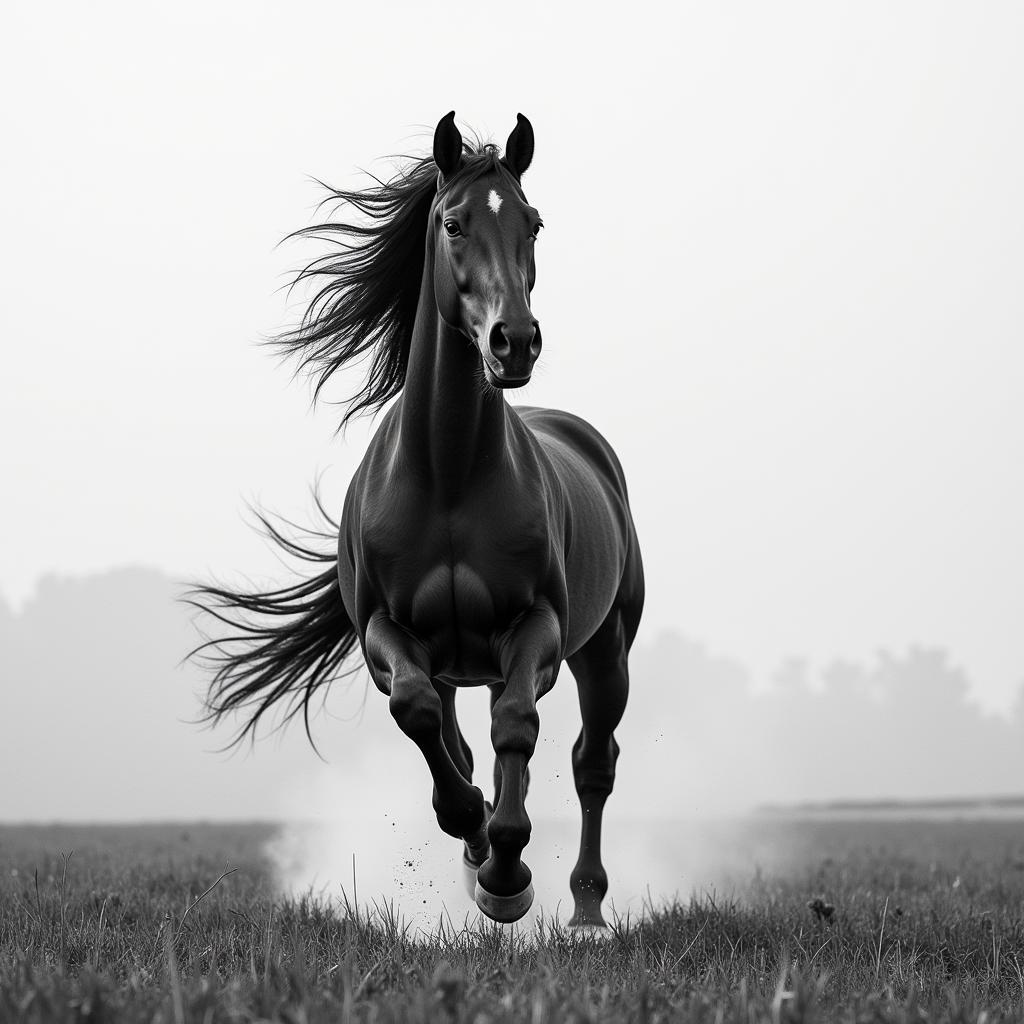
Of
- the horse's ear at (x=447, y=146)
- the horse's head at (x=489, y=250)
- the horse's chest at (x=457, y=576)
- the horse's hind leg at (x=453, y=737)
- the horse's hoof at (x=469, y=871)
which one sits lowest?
the horse's hoof at (x=469, y=871)

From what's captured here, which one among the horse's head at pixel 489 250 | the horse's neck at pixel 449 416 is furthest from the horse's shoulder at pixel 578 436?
the horse's head at pixel 489 250

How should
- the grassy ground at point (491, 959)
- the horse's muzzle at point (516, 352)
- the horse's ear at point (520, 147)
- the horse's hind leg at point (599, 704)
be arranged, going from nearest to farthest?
the grassy ground at point (491, 959), the horse's muzzle at point (516, 352), the horse's ear at point (520, 147), the horse's hind leg at point (599, 704)

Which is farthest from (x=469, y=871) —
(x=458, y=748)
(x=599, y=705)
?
(x=599, y=705)

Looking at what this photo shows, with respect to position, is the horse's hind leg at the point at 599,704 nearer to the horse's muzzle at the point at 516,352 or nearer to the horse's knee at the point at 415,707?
the horse's knee at the point at 415,707

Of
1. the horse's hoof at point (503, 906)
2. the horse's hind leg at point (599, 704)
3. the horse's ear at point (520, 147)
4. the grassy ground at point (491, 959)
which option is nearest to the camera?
the grassy ground at point (491, 959)

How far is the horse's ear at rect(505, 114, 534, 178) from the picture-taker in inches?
182

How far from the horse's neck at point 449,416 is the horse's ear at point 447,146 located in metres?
0.49

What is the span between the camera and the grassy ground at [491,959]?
265 centimetres

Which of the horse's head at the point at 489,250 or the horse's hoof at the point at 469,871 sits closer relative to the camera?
the horse's head at the point at 489,250

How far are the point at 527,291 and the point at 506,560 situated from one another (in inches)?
38.4

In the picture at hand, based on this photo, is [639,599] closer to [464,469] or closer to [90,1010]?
[464,469]

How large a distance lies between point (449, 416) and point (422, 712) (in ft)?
3.42

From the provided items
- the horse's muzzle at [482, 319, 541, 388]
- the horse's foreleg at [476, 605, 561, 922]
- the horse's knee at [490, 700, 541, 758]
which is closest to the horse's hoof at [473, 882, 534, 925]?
the horse's foreleg at [476, 605, 561, 922]

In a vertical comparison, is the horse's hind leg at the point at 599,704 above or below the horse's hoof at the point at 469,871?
above
